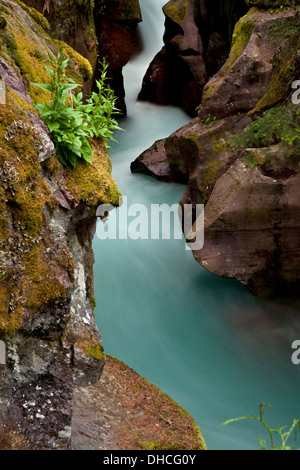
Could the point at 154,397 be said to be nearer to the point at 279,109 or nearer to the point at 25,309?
the point at 25,309

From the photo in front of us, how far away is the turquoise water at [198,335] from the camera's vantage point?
5855 millimetres

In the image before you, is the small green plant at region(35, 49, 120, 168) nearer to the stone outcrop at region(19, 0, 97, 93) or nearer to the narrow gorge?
the narrow gorge

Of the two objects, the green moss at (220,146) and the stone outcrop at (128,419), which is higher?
the green moss at (220,146)

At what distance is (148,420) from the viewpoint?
4461 millimetres

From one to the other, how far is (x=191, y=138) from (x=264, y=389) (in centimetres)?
450

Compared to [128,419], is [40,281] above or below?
above

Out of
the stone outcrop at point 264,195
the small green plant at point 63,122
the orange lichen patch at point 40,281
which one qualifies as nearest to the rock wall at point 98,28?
the stone outcrop at point 264,195

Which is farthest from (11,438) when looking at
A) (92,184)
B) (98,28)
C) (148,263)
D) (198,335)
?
(98,28)

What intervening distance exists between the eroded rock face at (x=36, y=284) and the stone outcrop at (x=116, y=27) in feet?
31.8

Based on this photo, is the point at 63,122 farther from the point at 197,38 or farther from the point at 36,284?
the point at 197,38

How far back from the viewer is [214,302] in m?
7.57

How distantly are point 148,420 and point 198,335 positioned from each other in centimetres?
271

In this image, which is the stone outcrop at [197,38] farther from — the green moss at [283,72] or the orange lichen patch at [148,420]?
the orange lichen patch at [148,420]
